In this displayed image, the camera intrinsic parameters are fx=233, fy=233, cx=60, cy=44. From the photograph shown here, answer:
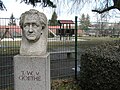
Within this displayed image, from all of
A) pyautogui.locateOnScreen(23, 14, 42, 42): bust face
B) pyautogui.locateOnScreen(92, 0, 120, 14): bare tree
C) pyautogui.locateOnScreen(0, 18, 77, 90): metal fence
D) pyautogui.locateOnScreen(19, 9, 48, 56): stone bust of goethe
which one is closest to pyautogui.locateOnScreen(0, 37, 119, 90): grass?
pyautogui.locateOnScreen(0, 18, 77, 90): metal fence

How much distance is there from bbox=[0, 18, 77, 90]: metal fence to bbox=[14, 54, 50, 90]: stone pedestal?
2.13 meters

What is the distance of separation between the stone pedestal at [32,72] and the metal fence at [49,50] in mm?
2127

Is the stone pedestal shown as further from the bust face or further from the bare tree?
the bare tree

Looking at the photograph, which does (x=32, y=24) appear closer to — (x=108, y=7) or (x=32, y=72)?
(x=32, y=72)

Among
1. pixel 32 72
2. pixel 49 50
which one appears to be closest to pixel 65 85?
pixel 49 50

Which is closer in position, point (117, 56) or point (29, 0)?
point (117, 56)

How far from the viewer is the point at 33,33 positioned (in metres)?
4.41

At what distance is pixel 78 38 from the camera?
7.69 m

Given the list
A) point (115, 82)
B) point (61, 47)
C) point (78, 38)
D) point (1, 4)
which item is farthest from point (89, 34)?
point (1, 4)

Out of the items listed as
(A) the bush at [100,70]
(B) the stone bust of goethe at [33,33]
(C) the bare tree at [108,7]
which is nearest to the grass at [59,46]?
(A) the bush at [100,70]

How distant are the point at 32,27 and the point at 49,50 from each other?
310 centimetres

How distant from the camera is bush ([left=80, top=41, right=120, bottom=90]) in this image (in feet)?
18.3

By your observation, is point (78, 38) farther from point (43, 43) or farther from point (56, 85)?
point (43, 43)

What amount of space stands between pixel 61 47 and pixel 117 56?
2.22 metres
